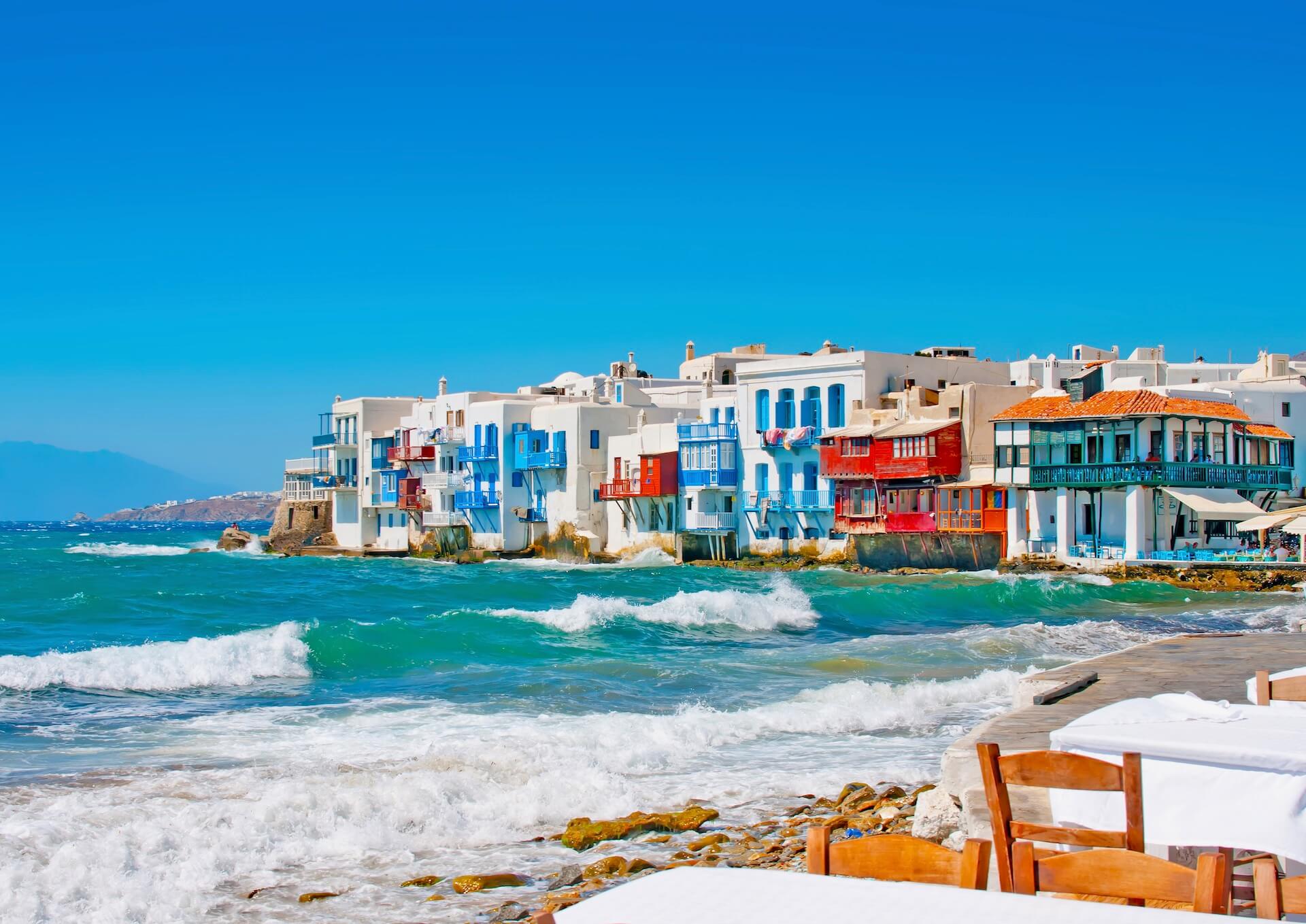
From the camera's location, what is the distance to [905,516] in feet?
160

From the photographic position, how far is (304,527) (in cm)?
7806

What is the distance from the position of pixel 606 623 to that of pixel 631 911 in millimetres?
26066

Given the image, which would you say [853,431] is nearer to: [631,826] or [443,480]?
[443,480]

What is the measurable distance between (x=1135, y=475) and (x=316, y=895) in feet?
123

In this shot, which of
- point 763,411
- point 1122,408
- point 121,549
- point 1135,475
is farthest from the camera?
point 121,549

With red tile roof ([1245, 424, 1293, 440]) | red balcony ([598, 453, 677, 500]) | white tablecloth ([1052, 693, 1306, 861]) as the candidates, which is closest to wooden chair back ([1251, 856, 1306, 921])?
white tablecloth ([1052, 693, 1306, 861])

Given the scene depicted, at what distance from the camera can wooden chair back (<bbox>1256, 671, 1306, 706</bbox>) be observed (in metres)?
8.02

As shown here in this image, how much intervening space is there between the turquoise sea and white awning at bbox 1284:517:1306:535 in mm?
3141

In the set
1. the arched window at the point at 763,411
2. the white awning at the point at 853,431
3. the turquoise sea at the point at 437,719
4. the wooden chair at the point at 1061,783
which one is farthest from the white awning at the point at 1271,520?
the wooden chair at the point at 1061,783

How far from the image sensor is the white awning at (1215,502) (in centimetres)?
4197

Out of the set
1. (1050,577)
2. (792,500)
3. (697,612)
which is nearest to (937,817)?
(697,612)

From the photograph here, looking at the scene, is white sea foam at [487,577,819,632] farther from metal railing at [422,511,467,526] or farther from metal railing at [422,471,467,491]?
metal railing at [422,511,467,526]

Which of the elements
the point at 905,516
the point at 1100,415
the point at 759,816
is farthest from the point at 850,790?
the point at 905,516

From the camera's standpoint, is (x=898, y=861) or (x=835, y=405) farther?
(x=835, y=405)
